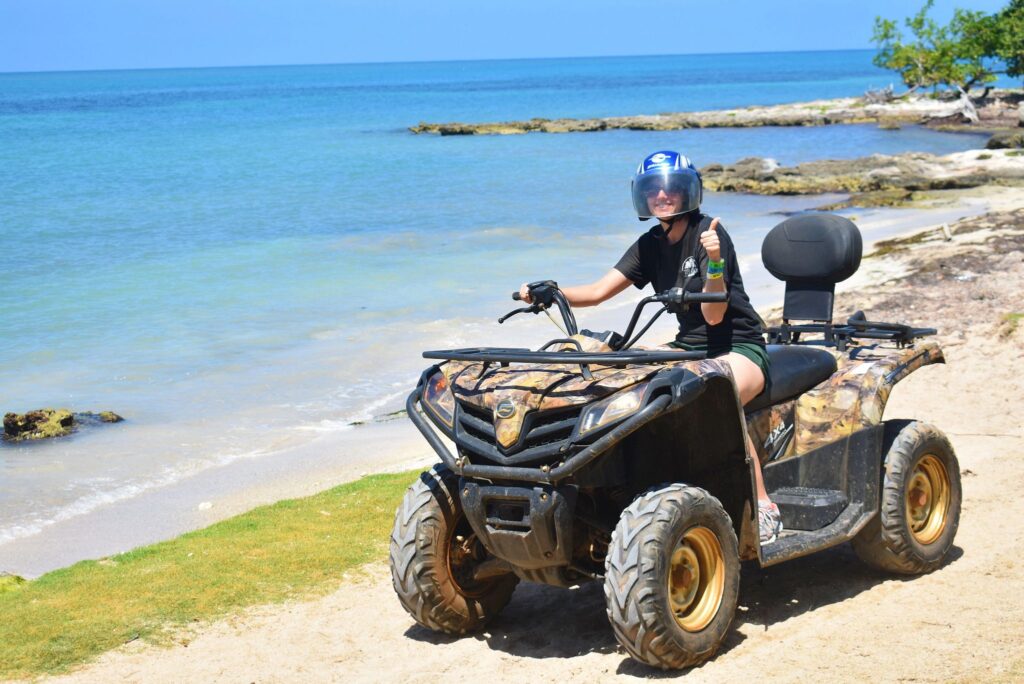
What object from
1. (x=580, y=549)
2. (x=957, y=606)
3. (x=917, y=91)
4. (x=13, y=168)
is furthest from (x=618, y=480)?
(x=917, y=91)

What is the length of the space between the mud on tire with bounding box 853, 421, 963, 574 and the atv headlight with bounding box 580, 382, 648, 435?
2062 mm

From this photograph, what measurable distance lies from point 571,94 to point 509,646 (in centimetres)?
11921

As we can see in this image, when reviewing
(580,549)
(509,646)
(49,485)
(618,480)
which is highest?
(618,480)

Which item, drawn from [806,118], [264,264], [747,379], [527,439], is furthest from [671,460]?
[806,118]

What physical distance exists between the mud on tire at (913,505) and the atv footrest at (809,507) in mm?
240

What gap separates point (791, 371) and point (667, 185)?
1.30m

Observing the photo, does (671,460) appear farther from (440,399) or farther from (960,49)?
(960,49)

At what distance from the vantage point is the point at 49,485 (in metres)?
11.9

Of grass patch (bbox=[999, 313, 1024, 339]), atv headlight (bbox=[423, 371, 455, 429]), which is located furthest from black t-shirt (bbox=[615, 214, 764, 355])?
grass patch (bbox=[999, 313, 1024, 339])

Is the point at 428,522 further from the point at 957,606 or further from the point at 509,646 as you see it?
the point at 957,606

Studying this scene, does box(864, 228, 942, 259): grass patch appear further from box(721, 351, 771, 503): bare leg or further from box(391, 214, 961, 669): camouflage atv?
box(721, 351, 771, 503): bare leg

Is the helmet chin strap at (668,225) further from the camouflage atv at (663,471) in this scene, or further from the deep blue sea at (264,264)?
the deep blue sea at (264,264)

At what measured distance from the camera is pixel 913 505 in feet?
22.6

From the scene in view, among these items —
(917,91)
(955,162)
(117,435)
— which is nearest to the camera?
(117,435)
